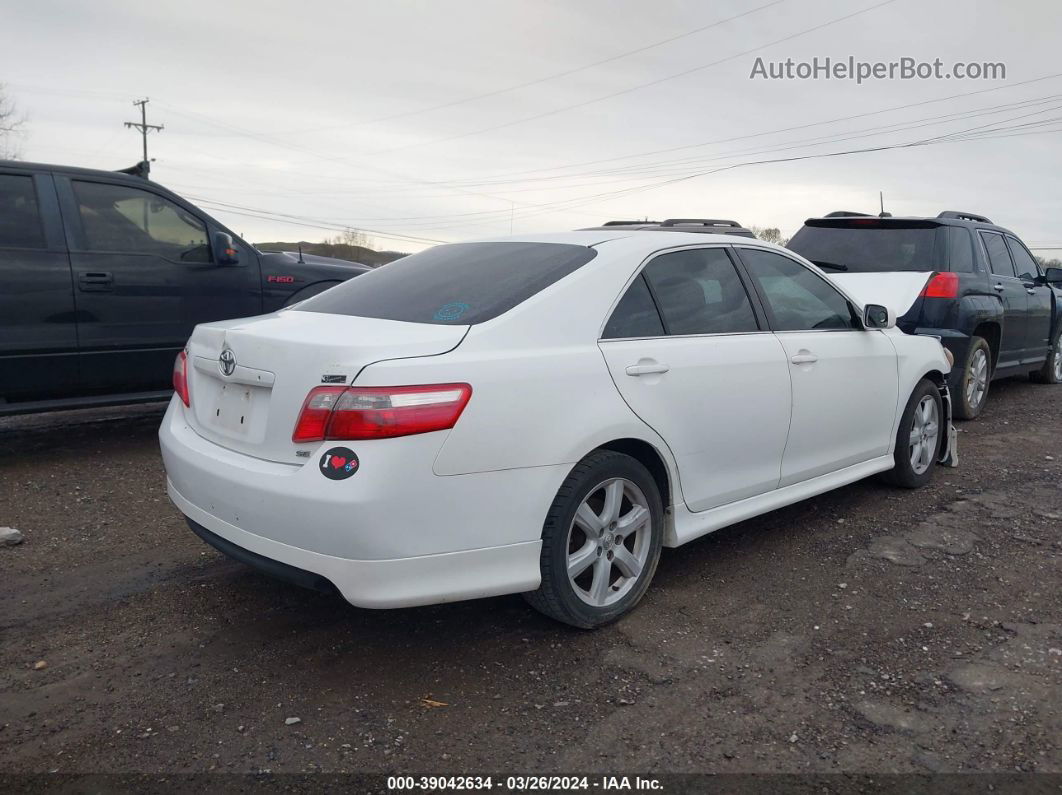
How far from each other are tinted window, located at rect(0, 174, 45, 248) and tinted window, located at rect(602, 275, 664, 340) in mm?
4263

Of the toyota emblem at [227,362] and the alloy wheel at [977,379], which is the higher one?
the toyota emblem at [227,362]

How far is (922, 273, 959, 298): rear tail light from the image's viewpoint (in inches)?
288

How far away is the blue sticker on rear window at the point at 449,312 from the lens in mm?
3240

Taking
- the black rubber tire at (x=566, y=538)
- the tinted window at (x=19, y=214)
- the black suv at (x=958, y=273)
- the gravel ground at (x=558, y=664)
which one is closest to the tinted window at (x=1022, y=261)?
the black suv at (x=958, y=273)

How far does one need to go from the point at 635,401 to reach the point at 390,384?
1.05 meters

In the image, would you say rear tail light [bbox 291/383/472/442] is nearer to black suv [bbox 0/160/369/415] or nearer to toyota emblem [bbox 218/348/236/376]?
toyota emblem [bbox 218/348/236/376]

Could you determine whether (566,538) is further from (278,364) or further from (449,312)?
(278,364)

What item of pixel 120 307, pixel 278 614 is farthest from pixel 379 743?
pixel 120 307

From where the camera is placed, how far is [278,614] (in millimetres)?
3568

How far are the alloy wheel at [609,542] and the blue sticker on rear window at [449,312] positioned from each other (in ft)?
2.73

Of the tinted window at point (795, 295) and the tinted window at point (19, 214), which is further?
the tinted window at point (19, 214)

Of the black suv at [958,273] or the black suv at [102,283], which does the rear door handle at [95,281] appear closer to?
the black suv at [102,283]

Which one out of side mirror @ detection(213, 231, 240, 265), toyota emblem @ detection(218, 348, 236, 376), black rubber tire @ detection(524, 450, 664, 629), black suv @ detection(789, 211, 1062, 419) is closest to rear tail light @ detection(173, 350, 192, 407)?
toyota emblem @ detection(218, 348, 236, 376)

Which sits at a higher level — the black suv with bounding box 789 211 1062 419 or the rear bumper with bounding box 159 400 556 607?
the black suv with bounding box 789 211 1062 419
